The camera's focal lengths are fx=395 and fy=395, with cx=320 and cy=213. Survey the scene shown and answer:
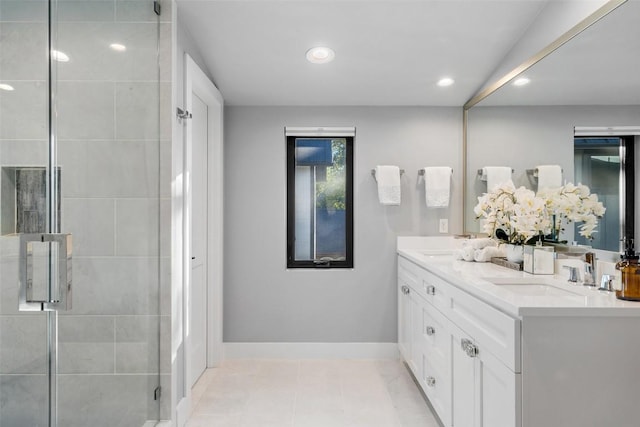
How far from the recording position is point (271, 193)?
3.16m

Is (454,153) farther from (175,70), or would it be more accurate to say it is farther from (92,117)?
(92,117)

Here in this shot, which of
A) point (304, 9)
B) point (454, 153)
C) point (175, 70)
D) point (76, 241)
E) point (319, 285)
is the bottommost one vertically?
point (319, 285)

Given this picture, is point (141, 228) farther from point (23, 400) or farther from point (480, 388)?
point (480, 388)

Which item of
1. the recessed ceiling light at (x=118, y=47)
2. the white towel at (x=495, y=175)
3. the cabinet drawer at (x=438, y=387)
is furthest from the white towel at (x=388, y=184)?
the recessed ceiling light at (x=118, y=47)

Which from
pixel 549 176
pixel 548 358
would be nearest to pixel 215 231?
pixel 549 176

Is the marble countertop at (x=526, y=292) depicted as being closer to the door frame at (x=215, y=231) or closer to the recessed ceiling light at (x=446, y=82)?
the recessed ceiling light at (x=446, y=82)

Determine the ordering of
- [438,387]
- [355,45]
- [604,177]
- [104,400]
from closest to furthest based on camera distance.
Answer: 1. [104,400]
2. [604,177]
3. [438,387]
4. [355,45]

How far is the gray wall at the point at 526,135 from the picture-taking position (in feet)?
5.77

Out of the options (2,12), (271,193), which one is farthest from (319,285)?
(2,12)

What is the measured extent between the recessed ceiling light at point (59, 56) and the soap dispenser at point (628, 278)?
2008mm

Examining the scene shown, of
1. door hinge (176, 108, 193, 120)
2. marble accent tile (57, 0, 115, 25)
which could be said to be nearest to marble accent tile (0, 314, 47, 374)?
marble accent tile (57, 0, 115, 25)

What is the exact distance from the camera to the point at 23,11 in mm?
1161

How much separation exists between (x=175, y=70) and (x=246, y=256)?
1589 millimetres

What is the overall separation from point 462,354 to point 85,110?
5.90 feet
